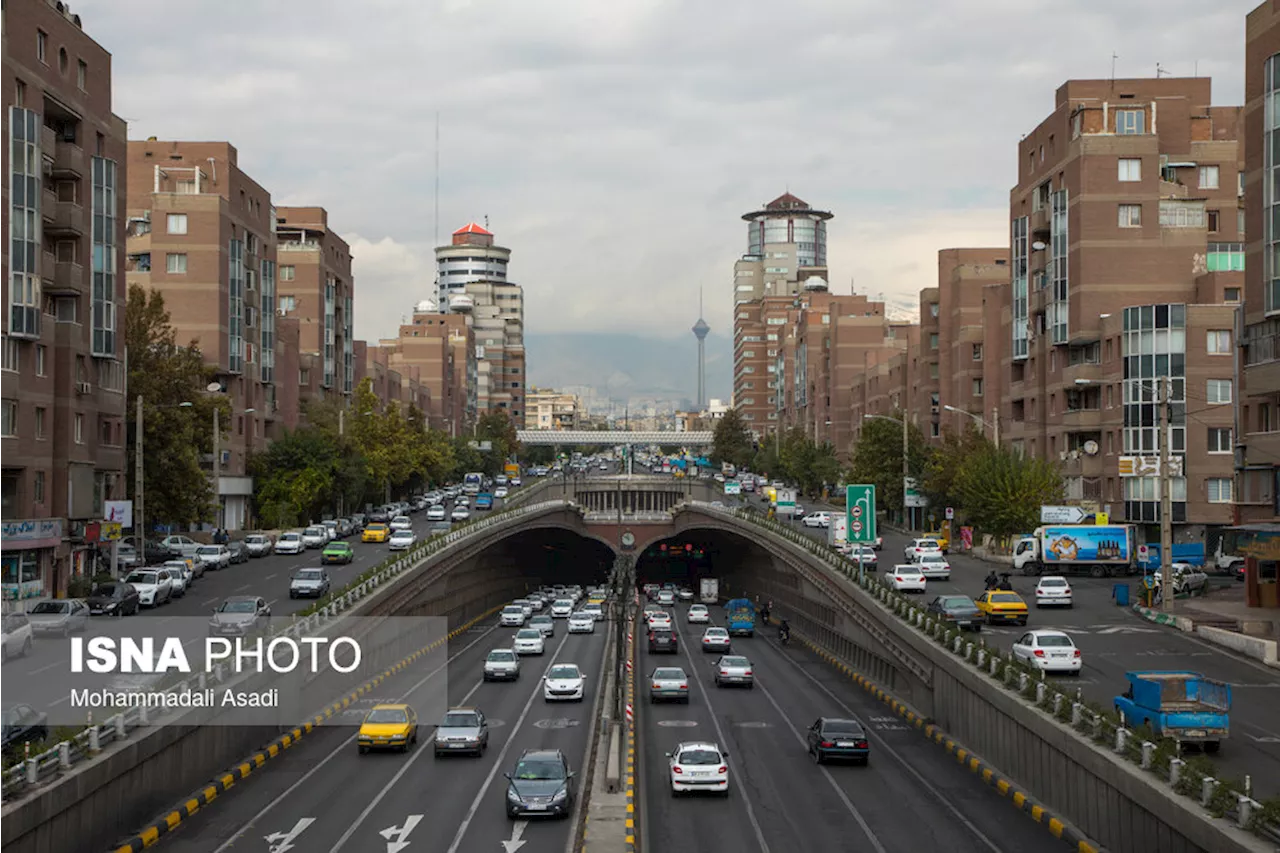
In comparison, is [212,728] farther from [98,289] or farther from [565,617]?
[565,617]

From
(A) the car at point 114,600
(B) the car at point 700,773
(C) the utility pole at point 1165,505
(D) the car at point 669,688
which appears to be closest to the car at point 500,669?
(D) the car at point 669,688

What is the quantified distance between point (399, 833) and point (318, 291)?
361 ft

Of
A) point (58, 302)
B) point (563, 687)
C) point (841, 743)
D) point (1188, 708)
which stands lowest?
point (563, 687)

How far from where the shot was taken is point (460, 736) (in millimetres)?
41906

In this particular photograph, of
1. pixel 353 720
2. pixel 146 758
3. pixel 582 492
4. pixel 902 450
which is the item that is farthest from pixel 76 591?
pixel 582 492

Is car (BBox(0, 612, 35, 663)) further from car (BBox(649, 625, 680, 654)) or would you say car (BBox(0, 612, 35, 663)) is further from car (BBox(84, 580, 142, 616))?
car (BBox(649, 625, 680, 654))

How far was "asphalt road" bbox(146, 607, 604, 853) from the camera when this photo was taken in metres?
31.2

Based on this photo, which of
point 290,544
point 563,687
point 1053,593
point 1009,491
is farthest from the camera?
point 290,544

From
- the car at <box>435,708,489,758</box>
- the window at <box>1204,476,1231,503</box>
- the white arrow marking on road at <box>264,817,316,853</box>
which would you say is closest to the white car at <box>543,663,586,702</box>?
the car at <box>435,708,489,758</box>

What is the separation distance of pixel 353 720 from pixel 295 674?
10.9 ft

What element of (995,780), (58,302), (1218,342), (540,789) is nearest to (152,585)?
(58,302)

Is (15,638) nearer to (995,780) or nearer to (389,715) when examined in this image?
(389,715)

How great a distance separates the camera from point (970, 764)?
137 feet

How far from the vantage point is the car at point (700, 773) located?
120 feet
